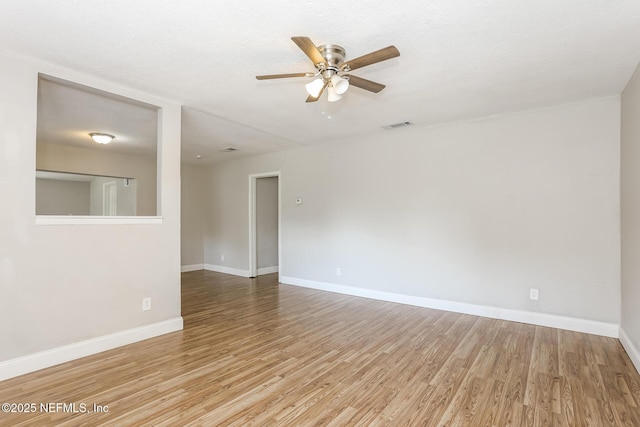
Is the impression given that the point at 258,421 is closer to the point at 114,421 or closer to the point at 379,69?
the point at 114,421

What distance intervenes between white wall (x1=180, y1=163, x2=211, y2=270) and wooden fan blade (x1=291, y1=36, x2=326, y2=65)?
19.0ft

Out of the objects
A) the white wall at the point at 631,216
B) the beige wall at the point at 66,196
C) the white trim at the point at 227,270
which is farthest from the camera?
the white trim at the point at 227,270

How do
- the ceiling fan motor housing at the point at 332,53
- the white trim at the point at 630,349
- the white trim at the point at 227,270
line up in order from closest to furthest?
the ceiling fan motor housing at the point at 332,53 < the white trim at the point at 630,349 < the white trim at the point at 227,270

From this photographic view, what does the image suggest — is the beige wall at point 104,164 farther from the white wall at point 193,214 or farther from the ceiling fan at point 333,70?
the ceiling fan at point 333,70

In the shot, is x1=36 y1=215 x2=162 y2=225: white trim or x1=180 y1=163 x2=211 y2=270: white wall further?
x1=180 y1=163 x2=211 y2=270: white wall

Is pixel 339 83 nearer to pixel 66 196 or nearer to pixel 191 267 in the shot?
pixel 66 196

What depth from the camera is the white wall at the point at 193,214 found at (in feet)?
23.7

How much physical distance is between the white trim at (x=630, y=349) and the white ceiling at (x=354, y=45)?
2.30 meters

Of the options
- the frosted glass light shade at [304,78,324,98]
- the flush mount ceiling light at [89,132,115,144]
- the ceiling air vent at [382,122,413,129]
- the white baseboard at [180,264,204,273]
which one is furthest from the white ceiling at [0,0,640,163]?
the white baseboard at [180,264,204,273]

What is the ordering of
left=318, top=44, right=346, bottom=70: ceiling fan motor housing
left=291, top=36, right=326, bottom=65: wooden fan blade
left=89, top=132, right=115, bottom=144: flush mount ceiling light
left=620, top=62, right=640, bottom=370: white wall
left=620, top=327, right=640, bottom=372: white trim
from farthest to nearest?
left=89, top=132, right=115, bottom=144: flush mount ceiling light < left=620, top=62, right=640, bottom=370: white wall < left=620, top=327, right=640, bottom=372: white trim < left=318, top=44, right=346, bottom=70: ceiling fan motor housing < left=291, top=36, right=326, bottom=65: wooden fan blade

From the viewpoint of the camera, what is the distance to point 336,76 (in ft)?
7.86

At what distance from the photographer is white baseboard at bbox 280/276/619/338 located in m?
3.36

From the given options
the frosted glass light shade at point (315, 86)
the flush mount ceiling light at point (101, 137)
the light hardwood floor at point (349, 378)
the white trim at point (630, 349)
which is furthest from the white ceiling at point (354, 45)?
the light hardwood floor at point (349, 378)

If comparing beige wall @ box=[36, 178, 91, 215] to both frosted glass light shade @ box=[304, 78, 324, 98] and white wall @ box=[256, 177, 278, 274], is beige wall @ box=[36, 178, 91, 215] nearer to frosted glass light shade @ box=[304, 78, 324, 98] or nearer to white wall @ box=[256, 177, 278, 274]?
white wall @ box=[256, 177, 278, 274]
